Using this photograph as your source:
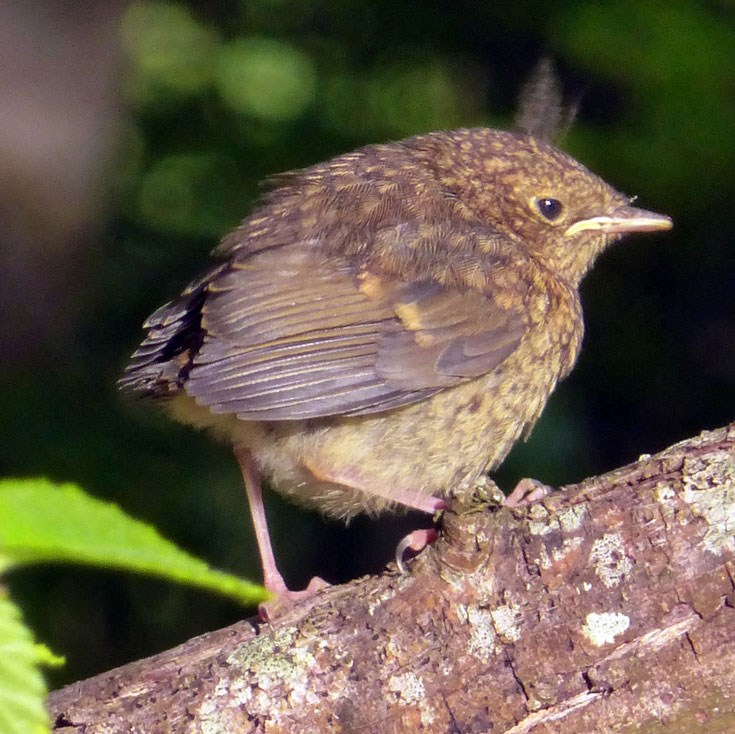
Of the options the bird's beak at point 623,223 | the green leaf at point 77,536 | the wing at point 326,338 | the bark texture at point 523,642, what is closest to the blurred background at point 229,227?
the bird's beak at point 623,223

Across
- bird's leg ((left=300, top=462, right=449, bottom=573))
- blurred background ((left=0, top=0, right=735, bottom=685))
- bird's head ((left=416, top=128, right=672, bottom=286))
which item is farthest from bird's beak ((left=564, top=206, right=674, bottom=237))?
bird's leg ((left=300, top=462, right=449, bottom=573))

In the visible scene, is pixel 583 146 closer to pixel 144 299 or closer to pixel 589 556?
pixel 144 299

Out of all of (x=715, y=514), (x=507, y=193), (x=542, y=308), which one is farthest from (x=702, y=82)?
(x=715, y=514)

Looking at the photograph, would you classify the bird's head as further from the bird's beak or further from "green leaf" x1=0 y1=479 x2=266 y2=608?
"green leaf" x1=0 y1=479 x2=266 y2=608

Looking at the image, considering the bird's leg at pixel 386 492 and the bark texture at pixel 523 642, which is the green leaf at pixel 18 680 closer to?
the bark texture at pixel 523 642

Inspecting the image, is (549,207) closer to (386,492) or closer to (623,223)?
(623,223)

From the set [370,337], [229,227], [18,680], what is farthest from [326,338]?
[18,680]
